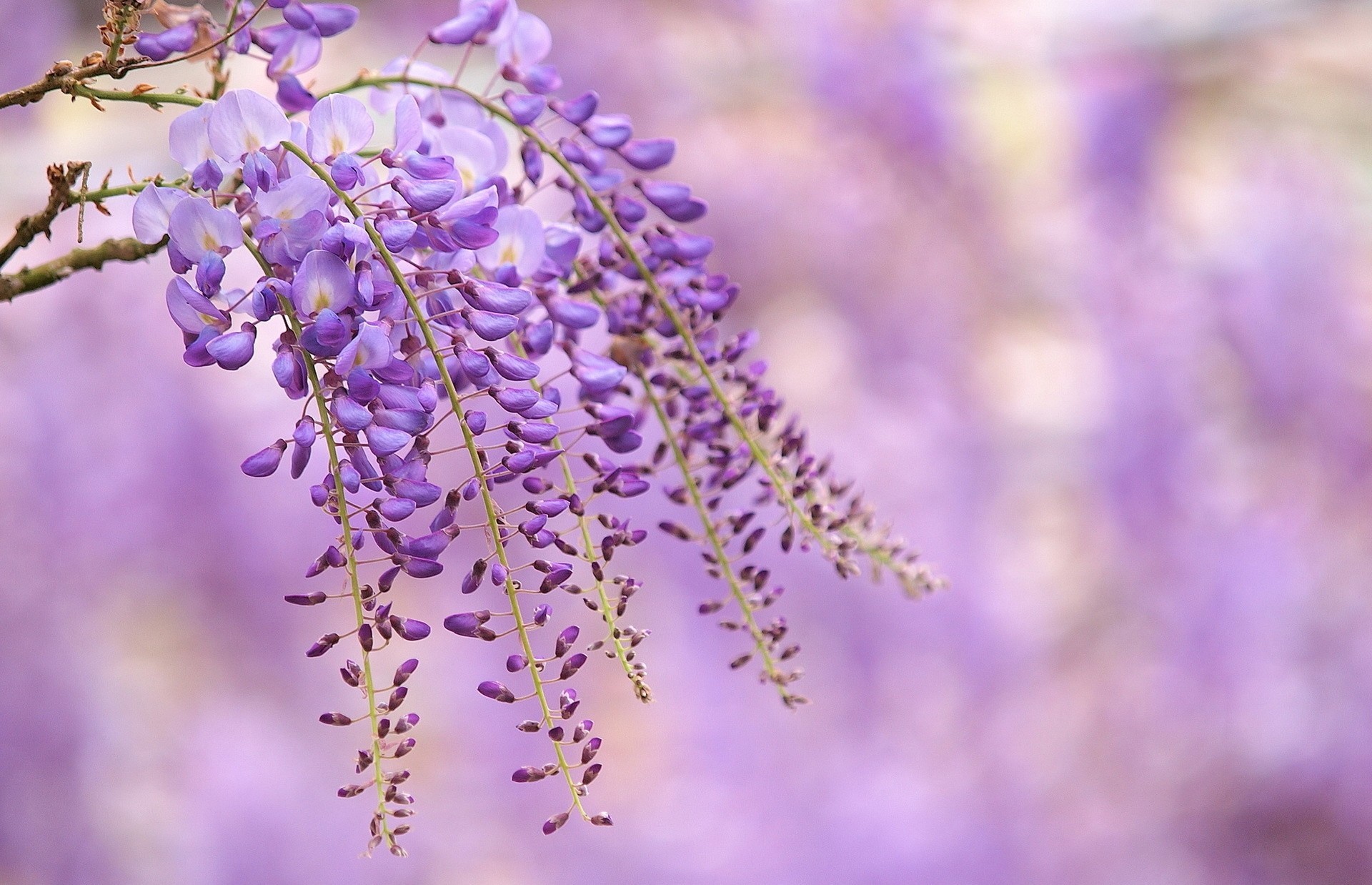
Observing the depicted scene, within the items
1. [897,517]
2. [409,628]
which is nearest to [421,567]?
[409,628]

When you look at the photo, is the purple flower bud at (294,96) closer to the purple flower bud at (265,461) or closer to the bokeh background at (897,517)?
the purple flower bud at (265,461)

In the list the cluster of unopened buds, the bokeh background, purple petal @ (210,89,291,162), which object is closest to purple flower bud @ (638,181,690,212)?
the cluster of unopened buds

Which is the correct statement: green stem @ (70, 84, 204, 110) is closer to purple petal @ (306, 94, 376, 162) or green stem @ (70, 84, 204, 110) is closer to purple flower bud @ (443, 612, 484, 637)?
purple petal @ (306, 94, 376, 162)

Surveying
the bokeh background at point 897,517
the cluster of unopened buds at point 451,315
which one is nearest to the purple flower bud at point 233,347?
the cluster of unopened buds at point 451,315

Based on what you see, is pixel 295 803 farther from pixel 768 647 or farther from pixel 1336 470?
pixel 1336 470

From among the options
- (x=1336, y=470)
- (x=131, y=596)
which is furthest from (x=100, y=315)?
(x=1336, y=470)

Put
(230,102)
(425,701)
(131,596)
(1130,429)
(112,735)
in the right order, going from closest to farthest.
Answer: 1. (230,102)
2. (112,735)
3. (131,596)
4. (1130,429)
5. (425,701)
